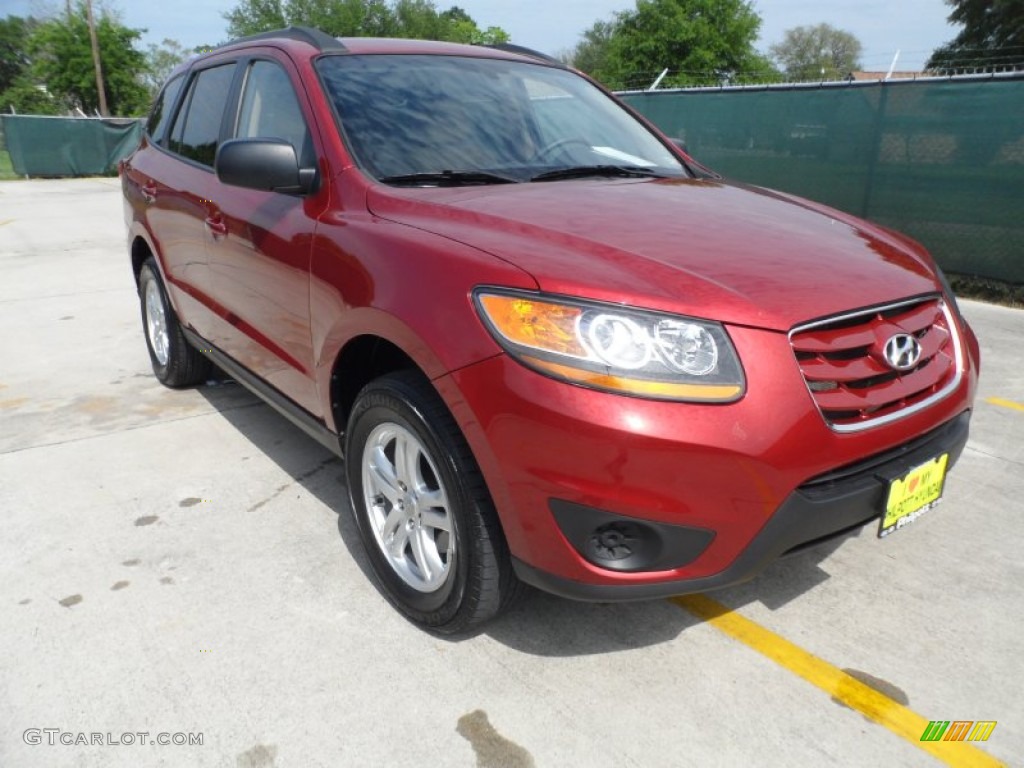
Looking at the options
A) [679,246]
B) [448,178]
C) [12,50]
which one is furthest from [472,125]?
[12,50]

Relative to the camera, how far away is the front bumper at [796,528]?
6.59 ft

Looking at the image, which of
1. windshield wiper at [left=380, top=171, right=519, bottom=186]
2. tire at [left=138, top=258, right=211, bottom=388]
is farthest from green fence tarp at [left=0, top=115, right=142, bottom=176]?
windshield wiper at [left=380, top=171, right=519, bottom=186]

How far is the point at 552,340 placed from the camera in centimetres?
196

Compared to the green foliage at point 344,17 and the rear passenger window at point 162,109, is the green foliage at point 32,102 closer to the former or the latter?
the green foliage at point 344,17

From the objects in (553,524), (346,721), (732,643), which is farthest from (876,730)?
→ (346,721)

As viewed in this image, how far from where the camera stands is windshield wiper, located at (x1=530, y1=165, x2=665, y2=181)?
2976 mm

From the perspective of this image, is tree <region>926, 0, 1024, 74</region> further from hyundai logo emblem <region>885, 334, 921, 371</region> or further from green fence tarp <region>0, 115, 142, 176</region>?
hyundai logo emblem <region>885, 334, 921, 371</region>

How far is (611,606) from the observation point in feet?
8.86

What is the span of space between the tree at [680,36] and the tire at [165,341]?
52.0 metres

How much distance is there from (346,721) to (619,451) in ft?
3.39

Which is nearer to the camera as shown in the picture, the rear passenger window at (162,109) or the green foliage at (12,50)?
the rear passenger window at (162,109)

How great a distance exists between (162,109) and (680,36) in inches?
2172

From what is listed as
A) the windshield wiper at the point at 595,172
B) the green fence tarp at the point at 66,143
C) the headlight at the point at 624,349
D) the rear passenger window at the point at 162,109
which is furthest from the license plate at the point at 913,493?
the green fence tarp at the point at 66,143

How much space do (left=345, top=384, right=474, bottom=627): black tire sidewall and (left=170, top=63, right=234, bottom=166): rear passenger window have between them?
6.00 feet
